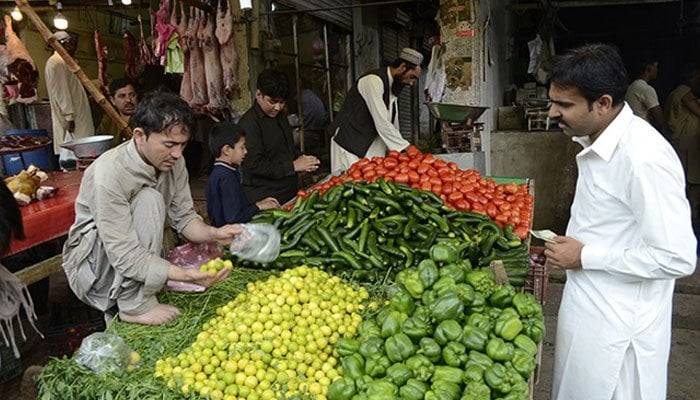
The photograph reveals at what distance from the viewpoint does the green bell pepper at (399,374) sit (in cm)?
187

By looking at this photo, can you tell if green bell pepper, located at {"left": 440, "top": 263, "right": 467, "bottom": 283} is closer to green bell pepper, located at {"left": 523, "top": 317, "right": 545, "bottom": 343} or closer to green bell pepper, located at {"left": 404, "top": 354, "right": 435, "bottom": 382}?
green bell pepper, located at {"left": 523, "top": 317, "right": 545, "bottom": 343}

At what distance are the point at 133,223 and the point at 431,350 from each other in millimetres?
1550

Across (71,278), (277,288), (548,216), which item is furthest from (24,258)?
(548,216)

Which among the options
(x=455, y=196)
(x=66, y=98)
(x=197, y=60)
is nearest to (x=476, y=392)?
(x=455, y=196)

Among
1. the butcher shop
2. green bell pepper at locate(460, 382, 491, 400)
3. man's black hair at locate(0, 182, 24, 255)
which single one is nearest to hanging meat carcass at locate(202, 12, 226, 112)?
the butcher shop

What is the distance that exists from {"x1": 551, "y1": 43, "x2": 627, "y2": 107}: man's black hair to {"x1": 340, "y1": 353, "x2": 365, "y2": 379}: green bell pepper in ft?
4.52

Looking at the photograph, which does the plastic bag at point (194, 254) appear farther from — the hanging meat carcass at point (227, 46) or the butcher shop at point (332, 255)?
the hanging meat carcass at point (227, 46)

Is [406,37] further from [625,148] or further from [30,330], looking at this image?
[625,148]

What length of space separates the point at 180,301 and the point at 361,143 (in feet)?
10.5

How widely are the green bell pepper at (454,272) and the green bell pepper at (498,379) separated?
1.75ft

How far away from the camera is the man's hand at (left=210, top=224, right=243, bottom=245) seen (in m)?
3.05

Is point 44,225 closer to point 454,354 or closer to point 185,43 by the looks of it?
point 185,43

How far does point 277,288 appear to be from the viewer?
2.53 metres

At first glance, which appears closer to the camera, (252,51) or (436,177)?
(436,177)
